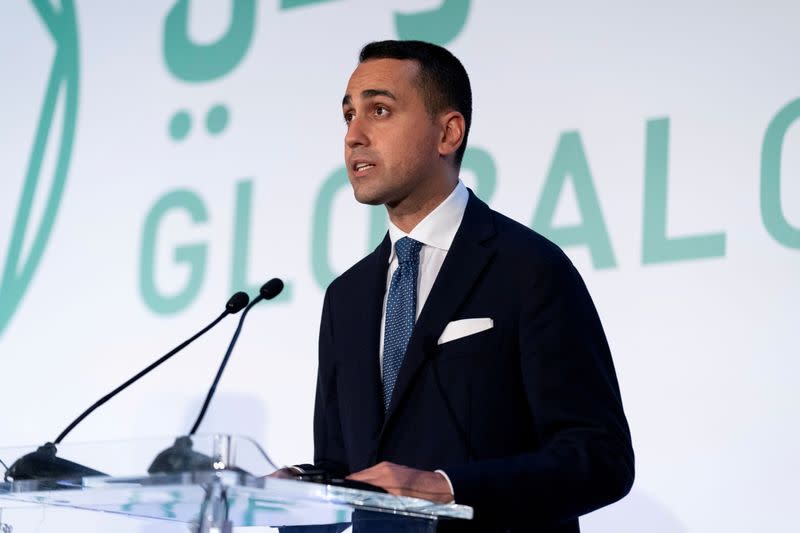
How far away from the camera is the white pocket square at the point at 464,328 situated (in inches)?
90.5

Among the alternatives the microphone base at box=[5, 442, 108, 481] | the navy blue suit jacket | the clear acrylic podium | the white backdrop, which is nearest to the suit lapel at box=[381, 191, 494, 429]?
the navy blue suit jacket

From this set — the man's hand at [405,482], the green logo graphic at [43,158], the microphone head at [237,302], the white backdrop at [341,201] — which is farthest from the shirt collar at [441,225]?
the green logo graphic at [43,158]

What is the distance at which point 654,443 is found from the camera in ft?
10.4

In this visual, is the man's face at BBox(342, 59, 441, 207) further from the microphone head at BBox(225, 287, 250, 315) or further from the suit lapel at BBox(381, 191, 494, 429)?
the microphone head at BBox(225, 287, 250, 315)

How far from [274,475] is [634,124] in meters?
1.92

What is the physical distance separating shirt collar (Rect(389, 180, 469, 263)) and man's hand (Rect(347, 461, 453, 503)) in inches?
29.5

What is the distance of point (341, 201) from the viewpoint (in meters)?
3.89

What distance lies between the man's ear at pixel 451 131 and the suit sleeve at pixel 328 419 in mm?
447

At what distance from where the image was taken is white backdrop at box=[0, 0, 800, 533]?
123 inches

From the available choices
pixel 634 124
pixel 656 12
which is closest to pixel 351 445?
pixel 634 124

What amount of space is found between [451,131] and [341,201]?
121 centimetres

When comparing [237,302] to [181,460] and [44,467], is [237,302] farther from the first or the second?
[181,460]

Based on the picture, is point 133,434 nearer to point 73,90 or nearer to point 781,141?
point 73,90

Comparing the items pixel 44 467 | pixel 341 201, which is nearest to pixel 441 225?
pixel 44 467
